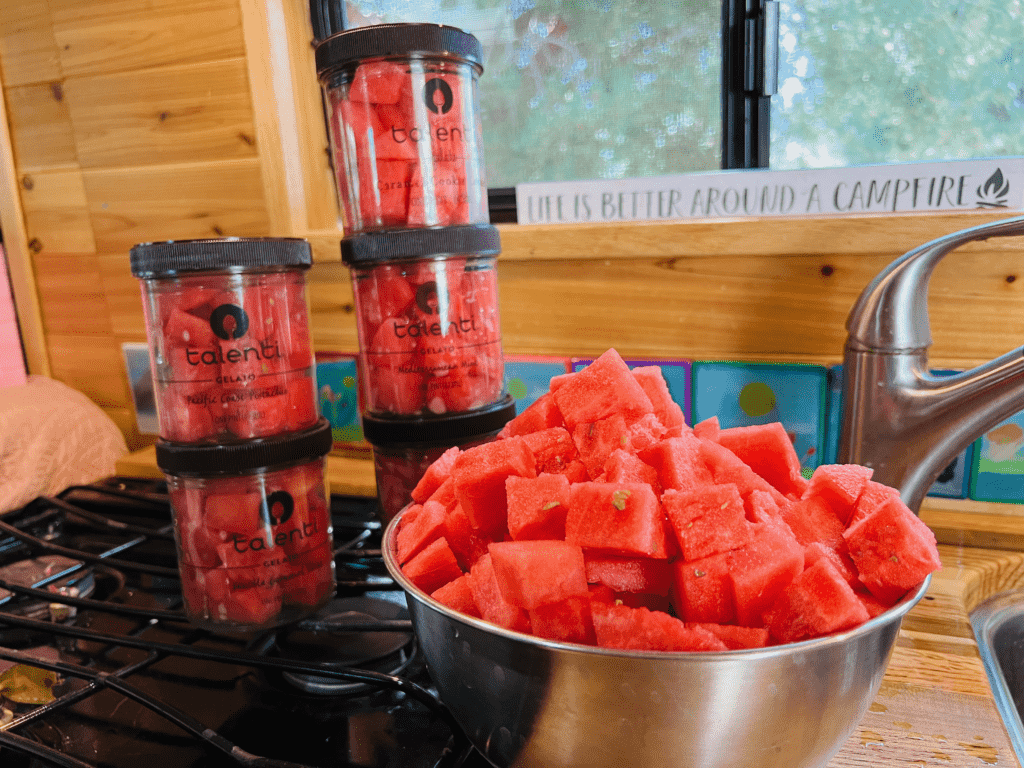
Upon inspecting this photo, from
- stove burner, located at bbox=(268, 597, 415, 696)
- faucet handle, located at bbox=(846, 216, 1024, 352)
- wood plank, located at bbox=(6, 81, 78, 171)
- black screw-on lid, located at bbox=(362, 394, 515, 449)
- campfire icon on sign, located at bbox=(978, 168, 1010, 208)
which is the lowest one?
stove burner, located at bbox=(268, 597, 415, 696)

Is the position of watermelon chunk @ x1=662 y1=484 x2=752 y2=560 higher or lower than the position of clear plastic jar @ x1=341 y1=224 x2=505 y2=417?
lower

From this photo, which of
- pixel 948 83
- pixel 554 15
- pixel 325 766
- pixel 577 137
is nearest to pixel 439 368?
pixel 325 766

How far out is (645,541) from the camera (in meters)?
0.50

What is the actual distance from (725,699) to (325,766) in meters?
0.38

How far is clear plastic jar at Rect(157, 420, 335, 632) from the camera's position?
→ 769 millimetres

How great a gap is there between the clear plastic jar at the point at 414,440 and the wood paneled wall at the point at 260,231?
14.1 inches

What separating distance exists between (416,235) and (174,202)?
0.90m

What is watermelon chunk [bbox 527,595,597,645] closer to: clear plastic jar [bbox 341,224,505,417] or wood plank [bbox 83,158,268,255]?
clear plastic jar [bbox 341,224,505,417]

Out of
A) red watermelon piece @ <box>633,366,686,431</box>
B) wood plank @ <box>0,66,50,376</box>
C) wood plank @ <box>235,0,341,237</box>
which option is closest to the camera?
red watermelon piece @ <box>633,366,686,431</box>

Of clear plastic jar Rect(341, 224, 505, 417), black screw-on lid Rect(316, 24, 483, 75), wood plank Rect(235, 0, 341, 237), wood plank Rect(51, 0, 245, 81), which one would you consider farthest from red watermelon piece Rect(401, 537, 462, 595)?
wood plank Rect(51, 0, 245, 81)

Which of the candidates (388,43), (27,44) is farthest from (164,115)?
(388,43)

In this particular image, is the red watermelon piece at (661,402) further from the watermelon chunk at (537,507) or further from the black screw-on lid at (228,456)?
the black screw-on lid at (228,456)

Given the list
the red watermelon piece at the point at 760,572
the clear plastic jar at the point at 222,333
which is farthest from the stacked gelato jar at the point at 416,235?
the red watermelon piece at the point at 760,572

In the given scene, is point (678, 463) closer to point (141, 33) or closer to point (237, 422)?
point (237, 422)
